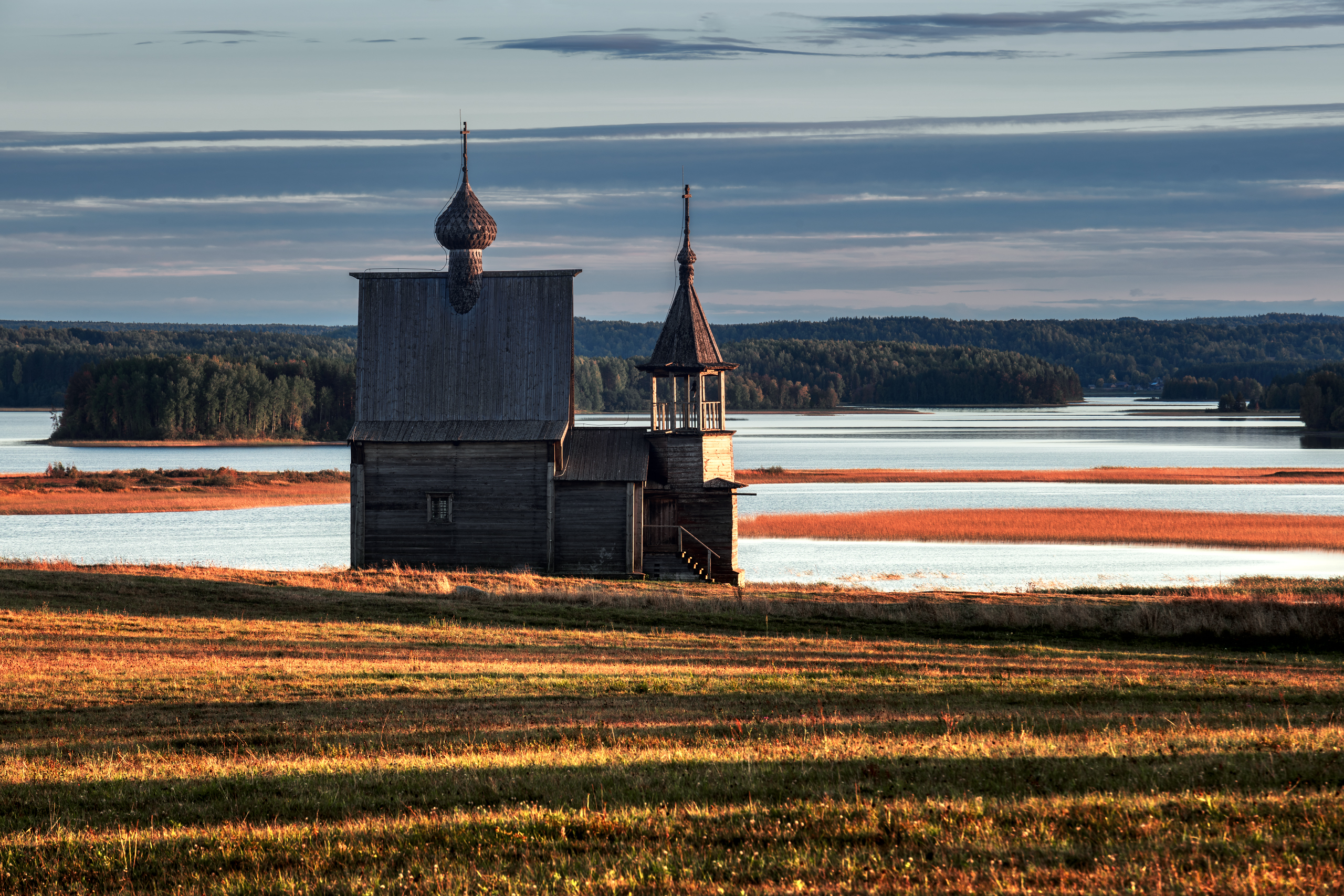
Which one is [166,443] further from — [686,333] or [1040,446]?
[686,333]

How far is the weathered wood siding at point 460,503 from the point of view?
37375 millimetres

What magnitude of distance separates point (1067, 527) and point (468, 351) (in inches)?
1170

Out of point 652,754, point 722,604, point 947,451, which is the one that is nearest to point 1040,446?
point 947,451

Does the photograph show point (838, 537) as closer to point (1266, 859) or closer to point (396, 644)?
point (396, 644)

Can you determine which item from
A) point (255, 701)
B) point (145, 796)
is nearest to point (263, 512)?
point (255, 701)

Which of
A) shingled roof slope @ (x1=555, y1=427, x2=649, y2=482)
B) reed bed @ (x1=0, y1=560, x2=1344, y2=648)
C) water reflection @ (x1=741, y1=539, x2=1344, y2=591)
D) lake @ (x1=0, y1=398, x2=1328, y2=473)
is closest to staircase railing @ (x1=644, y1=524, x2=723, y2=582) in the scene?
shingled roof slope @ (x1=555, y1=427, x2=649, y2=482)

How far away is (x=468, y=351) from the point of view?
3947cm

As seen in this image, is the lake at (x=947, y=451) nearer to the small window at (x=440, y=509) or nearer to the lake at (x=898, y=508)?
the lake at (x=898, y=508)

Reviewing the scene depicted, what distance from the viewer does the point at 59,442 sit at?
5723 inches

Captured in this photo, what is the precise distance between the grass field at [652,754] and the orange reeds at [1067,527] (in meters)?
26.0

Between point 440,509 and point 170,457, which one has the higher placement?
point 440,509

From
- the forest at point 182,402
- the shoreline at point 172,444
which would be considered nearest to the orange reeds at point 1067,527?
the forest at point 182,402

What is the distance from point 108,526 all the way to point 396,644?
1618 inches

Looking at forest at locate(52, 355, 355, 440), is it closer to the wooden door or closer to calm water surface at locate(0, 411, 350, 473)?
calm water surface at locate(0, 411, 350, 473)
